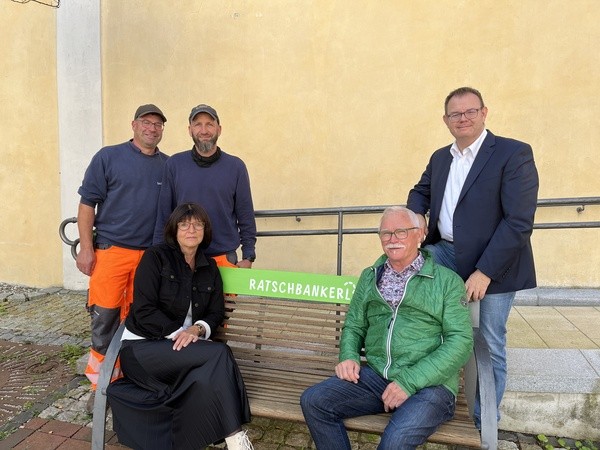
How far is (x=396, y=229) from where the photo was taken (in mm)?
2113

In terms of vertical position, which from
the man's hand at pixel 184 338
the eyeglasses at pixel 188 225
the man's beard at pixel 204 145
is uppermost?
the man's beard at pixel 204 145

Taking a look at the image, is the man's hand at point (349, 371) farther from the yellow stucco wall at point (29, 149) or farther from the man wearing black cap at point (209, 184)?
the yellow stucco wall at point (29, 149)

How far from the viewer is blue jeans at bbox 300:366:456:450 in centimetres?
189

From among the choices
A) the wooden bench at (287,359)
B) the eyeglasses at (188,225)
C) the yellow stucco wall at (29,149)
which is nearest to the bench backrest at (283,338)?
the wooden bench at (287,359)

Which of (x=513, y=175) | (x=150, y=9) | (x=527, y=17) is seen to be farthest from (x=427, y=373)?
(x=150, y=9)

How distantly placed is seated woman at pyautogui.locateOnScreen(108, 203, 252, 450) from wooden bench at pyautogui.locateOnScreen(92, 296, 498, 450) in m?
0.11

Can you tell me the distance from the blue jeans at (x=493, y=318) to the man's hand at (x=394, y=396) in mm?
631

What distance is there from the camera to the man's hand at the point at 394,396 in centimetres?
199

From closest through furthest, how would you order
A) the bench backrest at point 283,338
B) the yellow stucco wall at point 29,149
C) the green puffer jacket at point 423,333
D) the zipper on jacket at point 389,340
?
the green puffer jacket at point 423,333, the zipper on jacket at point 389,340, the bench backrest at point 283,338, the yellow stucco wall at point 29,149

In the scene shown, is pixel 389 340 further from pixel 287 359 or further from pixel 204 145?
pixel 204 145

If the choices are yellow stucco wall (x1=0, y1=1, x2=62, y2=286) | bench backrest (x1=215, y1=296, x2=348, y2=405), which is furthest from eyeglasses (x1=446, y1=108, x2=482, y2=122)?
Result: yellow stucco wall (x1=0, y1=1, x2=62, y2=286)

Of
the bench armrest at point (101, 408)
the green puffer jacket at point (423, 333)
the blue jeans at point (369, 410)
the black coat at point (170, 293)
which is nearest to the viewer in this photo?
the blue jeans at point (369, 410)

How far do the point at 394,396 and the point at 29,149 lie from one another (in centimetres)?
588

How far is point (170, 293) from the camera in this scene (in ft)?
8.13
